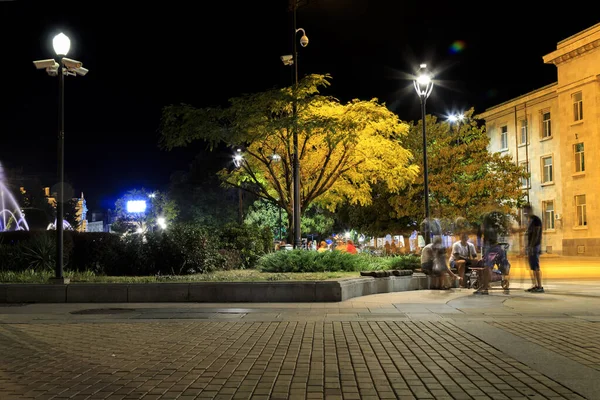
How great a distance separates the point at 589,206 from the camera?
138ft

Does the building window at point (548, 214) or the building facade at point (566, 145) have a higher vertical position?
the building facade at point (566, 145)

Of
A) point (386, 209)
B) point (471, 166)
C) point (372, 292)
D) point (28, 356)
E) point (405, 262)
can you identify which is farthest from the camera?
point (386, 209)

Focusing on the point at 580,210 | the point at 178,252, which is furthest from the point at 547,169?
the point at 178,252

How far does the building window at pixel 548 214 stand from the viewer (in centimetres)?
4900

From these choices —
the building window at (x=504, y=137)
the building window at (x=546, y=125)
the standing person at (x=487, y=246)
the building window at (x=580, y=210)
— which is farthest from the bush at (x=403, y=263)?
the building window at (x=504, y=137)

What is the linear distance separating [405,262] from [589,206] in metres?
28.7

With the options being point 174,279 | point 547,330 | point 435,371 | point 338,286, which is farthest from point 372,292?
point 435,371

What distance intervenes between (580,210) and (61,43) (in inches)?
1539

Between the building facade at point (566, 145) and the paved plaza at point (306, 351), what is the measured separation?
1288 inches

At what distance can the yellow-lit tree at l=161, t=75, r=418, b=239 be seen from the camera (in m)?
21.0

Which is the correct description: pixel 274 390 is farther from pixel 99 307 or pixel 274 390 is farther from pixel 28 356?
pixel 99 307

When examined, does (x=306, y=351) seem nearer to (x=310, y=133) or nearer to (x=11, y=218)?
(x=310, y=133)

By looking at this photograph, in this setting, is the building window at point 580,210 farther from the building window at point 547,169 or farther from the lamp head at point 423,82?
the lamp head at point 423,82

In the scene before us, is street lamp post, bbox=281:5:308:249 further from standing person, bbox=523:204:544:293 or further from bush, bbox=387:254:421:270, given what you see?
standing person, bbox=523:204:544:293
